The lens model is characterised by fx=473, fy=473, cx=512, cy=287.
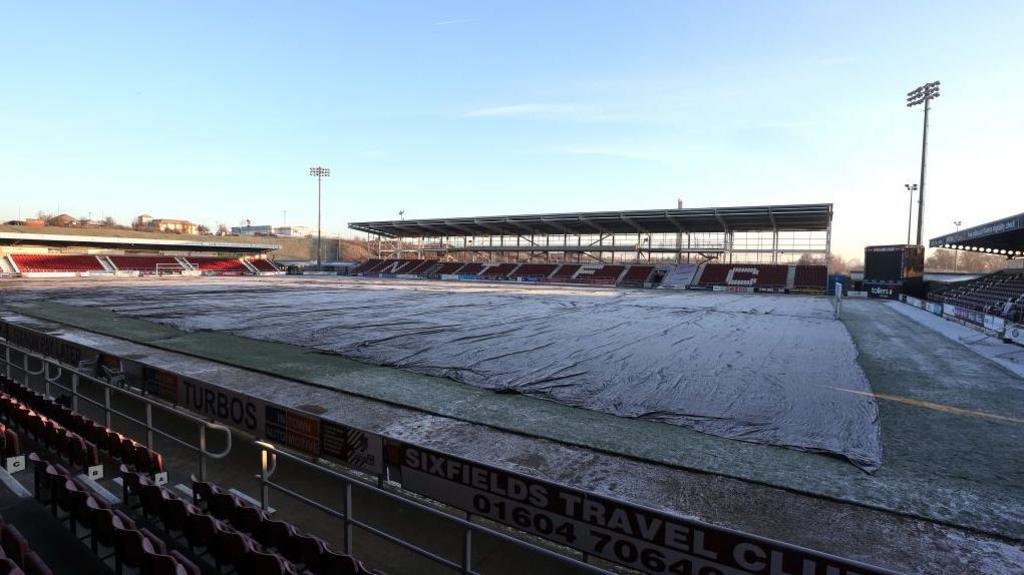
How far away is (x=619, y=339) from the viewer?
16.9 metres

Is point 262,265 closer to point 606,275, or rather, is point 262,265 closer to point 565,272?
point 565,272

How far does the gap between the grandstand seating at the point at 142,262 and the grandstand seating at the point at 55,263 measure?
2.52 meters

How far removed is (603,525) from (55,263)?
73.6 m

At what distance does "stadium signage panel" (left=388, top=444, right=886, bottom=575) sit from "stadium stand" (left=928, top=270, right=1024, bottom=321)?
25.7 m

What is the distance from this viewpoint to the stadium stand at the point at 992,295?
21.6m

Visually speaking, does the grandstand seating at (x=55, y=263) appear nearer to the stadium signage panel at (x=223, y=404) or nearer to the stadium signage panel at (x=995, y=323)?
the stadium signage panel at (x=223, y=404)

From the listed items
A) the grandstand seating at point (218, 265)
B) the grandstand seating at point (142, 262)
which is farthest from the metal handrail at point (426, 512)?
the grandstand seating at point (218, 265)

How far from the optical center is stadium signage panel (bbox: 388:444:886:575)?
2.86 meters

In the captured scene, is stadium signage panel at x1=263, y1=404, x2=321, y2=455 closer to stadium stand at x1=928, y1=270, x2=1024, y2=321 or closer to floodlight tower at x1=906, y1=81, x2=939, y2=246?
stadium stand at x1=928, y1=270, x2=1024, y2=321

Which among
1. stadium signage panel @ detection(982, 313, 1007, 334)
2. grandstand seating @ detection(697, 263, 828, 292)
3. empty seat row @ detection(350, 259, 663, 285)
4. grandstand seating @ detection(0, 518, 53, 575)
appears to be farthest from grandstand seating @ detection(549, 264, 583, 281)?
grandstand seating @ detection(0, 518, 53, 575)

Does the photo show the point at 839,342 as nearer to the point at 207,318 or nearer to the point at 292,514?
the point at 292,514

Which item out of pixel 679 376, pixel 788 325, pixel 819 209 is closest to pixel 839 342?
→ pixel 788 325

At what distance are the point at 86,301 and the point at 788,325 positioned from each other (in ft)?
121

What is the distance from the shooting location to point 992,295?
28.1m
